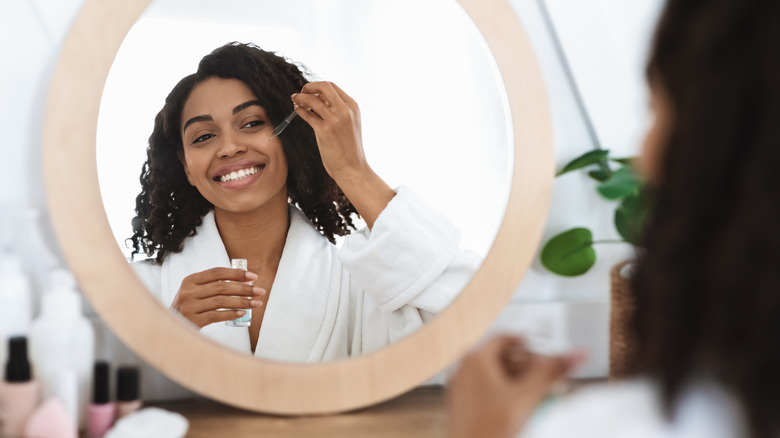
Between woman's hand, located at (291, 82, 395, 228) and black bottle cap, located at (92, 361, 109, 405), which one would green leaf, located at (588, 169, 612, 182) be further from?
black bottle cap, located at (92, 361, 109, 405)

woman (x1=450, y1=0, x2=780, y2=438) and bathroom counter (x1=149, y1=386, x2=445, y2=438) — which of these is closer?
woman (x1=450, y1=0, x2=780, y2=438)

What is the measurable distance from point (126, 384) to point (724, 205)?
0.60 m

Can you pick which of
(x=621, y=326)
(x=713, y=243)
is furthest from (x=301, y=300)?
(x=713, y=243)

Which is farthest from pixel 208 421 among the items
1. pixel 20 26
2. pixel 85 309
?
pixel 20 26

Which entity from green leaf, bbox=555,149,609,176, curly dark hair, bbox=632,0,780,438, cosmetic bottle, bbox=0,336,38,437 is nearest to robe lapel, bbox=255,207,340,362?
cosmetic bottle, bbox=0,336,38,437

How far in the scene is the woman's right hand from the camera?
0.75 m

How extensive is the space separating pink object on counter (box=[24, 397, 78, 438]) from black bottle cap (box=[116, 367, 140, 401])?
6 centimetres

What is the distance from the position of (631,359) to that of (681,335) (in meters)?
0.49

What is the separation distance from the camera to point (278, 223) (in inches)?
30.2

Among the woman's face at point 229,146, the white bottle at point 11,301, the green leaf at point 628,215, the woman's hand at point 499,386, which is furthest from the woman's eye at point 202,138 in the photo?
the green leaf at point 628,215

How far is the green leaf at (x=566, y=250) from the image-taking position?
907 mm

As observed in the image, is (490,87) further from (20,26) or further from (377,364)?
(20,26)

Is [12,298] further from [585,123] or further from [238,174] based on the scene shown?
[585,123]

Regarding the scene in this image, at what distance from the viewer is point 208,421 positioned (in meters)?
0.77
